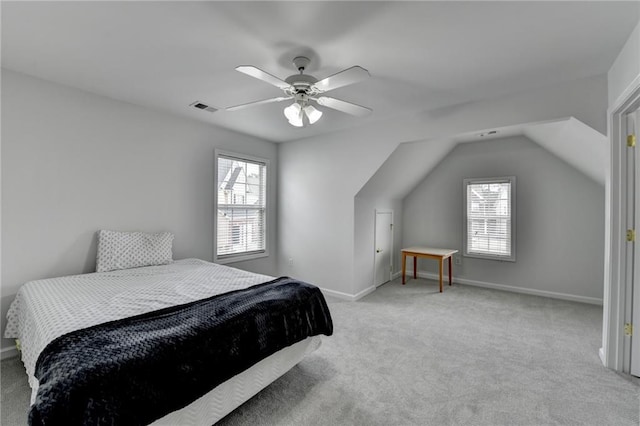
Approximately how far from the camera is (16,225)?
92.0 inches

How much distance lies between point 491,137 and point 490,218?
1.31 meters

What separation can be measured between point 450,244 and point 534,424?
3.46 m

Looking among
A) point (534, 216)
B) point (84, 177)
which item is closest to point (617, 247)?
point (534, 216)

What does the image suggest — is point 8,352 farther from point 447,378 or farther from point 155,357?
point 447,378

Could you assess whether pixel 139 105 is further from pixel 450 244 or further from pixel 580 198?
pixel 580 198

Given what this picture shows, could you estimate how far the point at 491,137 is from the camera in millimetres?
4367

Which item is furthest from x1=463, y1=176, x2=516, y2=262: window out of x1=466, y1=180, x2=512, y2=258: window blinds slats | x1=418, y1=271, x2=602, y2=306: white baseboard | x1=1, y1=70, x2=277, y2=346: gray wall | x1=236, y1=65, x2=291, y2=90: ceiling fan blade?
x1=1, y1=70, x2=277, y2=346: gray wall

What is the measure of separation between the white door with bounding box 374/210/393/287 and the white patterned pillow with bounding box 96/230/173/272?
296cm

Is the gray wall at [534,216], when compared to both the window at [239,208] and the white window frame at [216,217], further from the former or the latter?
the window at [239,208]

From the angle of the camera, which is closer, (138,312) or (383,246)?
(138,312)

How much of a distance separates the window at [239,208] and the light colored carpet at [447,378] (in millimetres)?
1794

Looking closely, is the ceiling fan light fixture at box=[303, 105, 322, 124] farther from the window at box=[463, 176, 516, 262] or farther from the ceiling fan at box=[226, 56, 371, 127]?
the window at box=[463, 176, 516, 262]

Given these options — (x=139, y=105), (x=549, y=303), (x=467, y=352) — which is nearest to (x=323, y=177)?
(x=139, y=105)

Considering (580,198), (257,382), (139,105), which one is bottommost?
(257,382)
